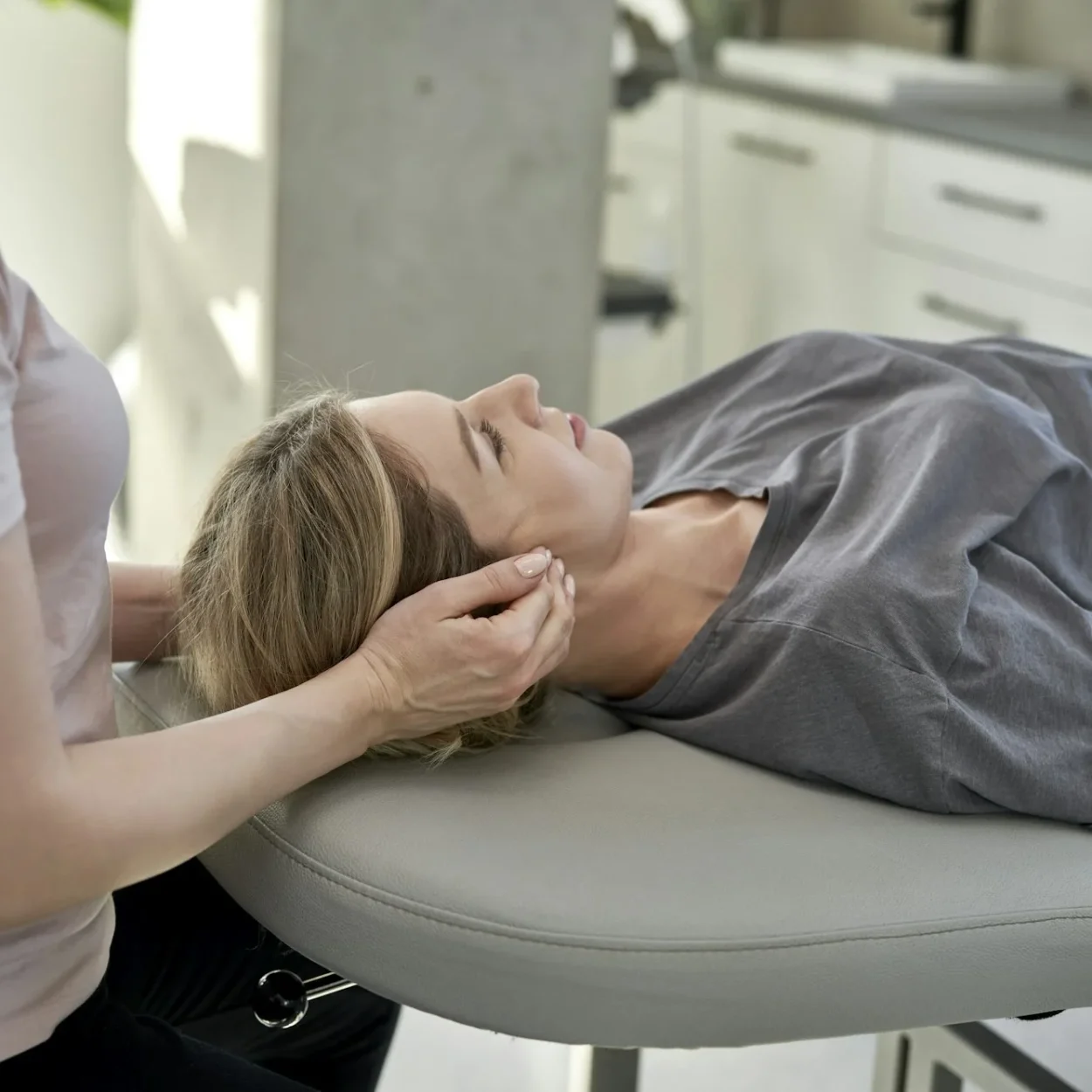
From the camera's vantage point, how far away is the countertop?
2.71 m

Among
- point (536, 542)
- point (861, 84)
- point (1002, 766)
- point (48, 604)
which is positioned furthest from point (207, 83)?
point (1002, 766)

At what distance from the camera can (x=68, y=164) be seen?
3.86 m

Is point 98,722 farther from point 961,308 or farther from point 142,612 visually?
point 961,308

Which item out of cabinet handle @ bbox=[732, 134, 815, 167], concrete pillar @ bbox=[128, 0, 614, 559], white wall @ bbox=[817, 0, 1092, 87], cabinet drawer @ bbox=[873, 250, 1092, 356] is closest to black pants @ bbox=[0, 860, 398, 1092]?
concrete pillar @ bbox=[128, 0, 614, 559]

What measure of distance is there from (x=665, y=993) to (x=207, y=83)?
2.01m

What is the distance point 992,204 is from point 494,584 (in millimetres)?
2041

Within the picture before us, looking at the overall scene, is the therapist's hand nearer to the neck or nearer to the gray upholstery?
the gray upholstery

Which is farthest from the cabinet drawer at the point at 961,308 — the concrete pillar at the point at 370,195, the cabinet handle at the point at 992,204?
the concrete pillar at the point at 370,195

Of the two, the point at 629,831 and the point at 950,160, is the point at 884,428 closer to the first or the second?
the point at 629,831

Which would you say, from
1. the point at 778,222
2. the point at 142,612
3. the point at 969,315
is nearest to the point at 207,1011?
the point at 142,612

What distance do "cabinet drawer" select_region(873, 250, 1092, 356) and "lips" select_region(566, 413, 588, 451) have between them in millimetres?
1536

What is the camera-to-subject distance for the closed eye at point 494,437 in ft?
4.23

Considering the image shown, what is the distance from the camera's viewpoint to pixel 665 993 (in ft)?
3.21

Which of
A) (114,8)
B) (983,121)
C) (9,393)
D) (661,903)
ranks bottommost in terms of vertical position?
(661,903)
